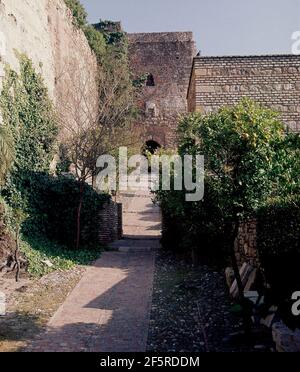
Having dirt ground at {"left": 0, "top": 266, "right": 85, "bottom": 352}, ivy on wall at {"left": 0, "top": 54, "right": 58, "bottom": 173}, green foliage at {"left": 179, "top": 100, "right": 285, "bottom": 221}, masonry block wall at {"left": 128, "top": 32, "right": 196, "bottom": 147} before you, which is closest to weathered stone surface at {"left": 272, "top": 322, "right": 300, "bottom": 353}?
green foliage at {"left": 179, "top": 100, "right": 285, "bottom": 221}

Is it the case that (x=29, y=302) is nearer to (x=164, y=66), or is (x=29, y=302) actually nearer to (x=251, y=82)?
(x=251, y=82)

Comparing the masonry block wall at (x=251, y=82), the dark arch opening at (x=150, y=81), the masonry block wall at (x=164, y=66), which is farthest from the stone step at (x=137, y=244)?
the dark arch opening at (x=150, y=81)

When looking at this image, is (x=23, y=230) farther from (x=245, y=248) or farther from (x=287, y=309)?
(x=287, y=309)

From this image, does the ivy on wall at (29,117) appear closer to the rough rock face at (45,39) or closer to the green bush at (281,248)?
the rough rock face at (45,39)

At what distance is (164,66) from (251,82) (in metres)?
21.5

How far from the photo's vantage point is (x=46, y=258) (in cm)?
983

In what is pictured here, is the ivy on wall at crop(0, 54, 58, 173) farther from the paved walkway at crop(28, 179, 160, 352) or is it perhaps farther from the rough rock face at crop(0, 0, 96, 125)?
the paved walkway at crop(28, 179, 160, 352)

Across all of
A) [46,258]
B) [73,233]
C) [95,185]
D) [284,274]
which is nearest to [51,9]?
[95,185]

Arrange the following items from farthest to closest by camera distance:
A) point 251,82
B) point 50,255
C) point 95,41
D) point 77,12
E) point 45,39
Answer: point 95,41
point 77,12
point 45,39
point 50,255
point 251,82

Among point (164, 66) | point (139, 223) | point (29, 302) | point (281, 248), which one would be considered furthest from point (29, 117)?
point (164, 66)

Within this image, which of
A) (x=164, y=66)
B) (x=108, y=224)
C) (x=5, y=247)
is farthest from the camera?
(x=164, y=66)

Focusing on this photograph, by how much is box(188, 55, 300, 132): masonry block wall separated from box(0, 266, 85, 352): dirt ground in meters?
4.65

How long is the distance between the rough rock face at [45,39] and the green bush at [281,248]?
836 cm

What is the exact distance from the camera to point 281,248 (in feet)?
17.0
